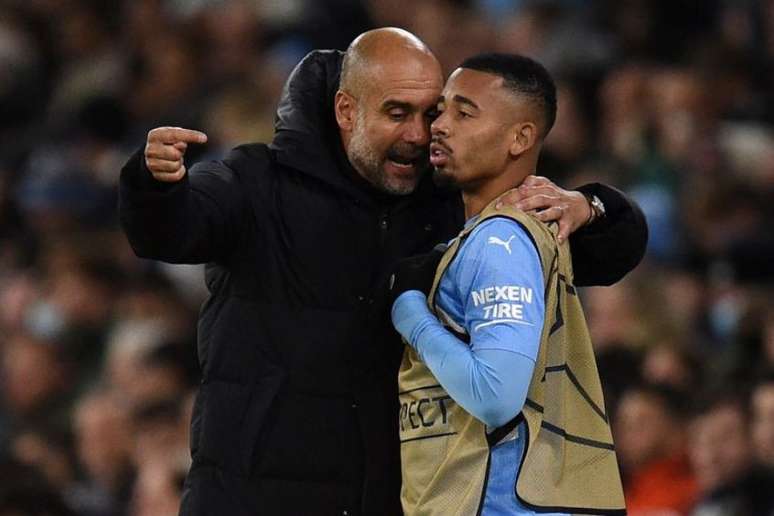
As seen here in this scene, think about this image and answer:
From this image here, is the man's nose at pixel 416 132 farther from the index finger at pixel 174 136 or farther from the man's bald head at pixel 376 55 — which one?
the index finger at pixel 174 136

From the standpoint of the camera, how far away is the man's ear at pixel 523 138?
3.69 metres

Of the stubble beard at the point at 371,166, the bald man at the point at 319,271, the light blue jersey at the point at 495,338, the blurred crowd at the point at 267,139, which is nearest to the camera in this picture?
the light blue jersey at the point at 495,338

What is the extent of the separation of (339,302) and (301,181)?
0.93ft

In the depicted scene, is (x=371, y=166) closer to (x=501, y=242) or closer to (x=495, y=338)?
(x=501, y=242)

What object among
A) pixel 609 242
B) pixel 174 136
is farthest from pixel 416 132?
pixel 174 136

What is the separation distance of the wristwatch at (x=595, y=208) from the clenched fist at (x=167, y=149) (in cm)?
83

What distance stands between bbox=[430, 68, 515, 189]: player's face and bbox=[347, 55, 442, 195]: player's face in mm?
208

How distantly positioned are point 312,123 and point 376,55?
20cm

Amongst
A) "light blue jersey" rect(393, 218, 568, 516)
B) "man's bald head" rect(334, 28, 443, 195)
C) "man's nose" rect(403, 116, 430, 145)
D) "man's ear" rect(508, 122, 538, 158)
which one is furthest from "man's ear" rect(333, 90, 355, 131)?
"light blue jersey" rect(393, 218, 568, 516)

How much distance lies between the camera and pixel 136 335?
7598 mm

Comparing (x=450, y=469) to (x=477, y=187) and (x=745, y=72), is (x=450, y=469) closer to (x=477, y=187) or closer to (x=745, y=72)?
(x=477, y=187)

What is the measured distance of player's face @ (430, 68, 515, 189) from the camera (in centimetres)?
368

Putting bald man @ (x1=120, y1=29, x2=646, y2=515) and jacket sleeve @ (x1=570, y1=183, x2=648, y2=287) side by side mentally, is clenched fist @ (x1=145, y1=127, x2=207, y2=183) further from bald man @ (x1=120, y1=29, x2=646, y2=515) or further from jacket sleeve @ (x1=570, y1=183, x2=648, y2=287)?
jacket sleeve @ (x1=570, y1=183, x2=648, y2=287)

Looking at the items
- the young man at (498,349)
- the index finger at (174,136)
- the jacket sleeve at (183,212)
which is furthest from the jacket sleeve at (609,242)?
the index finger at (174,136)
